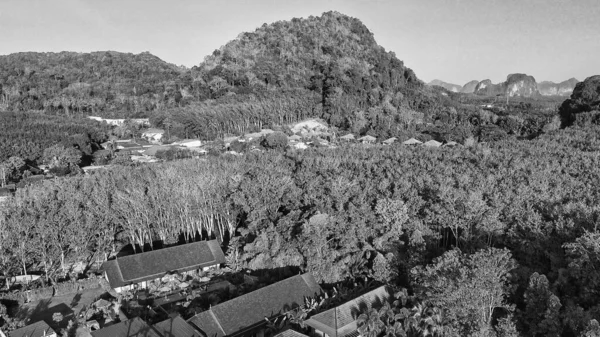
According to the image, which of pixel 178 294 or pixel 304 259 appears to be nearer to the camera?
pixel 178 294

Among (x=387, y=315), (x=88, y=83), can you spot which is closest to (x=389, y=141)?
(x=387, y=315)

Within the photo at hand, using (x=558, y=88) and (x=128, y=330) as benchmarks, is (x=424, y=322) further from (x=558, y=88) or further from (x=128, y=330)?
(x=558, y=88)

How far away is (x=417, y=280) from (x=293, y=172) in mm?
16019

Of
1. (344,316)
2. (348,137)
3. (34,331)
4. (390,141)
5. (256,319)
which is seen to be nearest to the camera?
(344,316)

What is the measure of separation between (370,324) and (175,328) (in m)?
6.99

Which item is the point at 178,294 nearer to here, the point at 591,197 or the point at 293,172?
the point at 293,172

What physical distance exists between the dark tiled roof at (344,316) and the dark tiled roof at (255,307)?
1.91 metres

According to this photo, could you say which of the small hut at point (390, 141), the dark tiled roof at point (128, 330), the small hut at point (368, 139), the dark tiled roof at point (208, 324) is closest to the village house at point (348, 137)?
the small hut at point (368, 139)

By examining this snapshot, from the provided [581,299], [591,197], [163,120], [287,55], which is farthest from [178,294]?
[287,55]

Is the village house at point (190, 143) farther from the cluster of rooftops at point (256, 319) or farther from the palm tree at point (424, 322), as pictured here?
the palm tree at point (424, 322)

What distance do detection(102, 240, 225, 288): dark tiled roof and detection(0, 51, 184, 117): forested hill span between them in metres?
53.0

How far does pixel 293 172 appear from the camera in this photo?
3191 centimetres

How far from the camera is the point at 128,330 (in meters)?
15.7

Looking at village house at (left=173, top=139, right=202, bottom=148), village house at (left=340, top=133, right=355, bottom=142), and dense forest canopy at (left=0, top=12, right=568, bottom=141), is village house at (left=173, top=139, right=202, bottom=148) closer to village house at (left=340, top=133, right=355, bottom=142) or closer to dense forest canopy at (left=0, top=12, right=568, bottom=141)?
dense forest canopy at (left=0, top=12, right=568, bottom=141)
